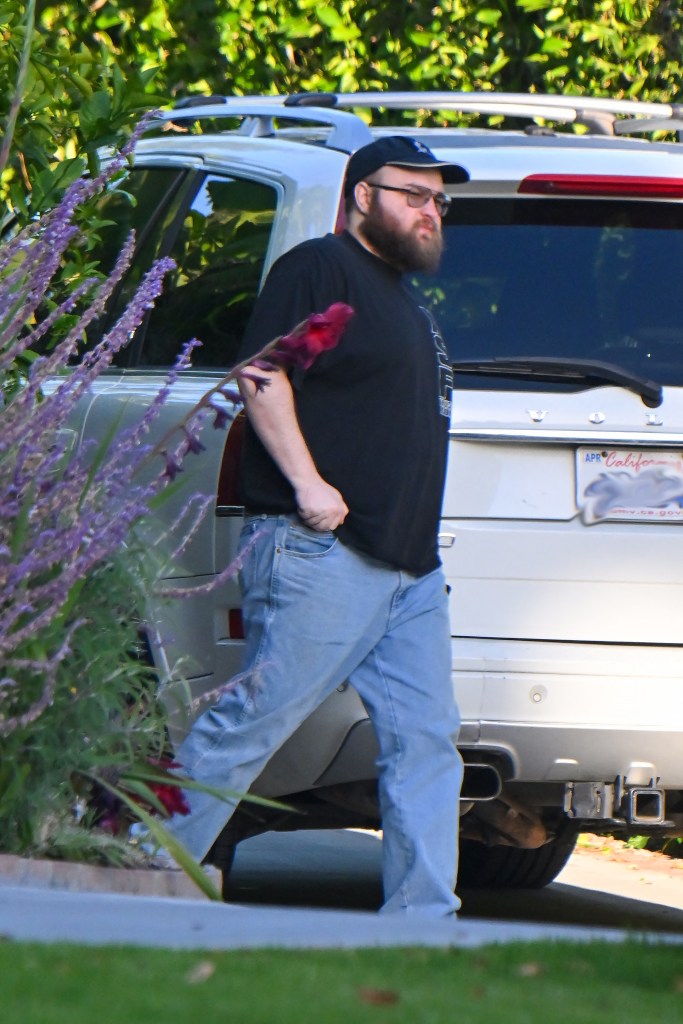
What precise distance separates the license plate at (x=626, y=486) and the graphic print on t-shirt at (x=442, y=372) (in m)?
0.35

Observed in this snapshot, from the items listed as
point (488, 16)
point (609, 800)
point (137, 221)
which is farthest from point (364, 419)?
point (488, 16)

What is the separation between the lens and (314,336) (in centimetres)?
446

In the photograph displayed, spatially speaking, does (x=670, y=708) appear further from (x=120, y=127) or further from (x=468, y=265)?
(x=120, y=127)

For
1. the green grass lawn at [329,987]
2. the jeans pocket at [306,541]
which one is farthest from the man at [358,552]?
the green grass lawn at [329,987]

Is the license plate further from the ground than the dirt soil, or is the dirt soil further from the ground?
the license plate

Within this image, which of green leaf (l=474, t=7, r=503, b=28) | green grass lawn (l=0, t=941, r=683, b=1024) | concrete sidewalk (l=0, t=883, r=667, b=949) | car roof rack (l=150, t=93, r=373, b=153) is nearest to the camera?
green grass lawn (l=0, t=941, r=683, b=1024)

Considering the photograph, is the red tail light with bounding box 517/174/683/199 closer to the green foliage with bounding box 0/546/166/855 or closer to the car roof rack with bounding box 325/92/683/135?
the car roof rack with bounding box 325/92/683/135

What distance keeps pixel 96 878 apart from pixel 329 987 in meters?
1.18

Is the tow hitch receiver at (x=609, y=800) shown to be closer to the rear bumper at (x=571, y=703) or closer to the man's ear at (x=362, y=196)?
the rear bumper at (x=571, y=703)

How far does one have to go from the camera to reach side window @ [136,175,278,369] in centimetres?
536

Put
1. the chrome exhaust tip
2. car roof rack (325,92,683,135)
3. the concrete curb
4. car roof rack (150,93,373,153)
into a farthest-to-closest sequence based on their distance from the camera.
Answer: car roof rack (325,92,683,135) < car roof rack (150,93,373,153) < the chrome exhaust tip < the concrete curb

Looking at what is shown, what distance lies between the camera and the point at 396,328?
488cm

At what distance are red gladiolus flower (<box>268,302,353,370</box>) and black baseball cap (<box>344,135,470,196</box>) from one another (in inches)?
24.2

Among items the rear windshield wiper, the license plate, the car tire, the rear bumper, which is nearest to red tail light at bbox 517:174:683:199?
the rear windshield wiper
